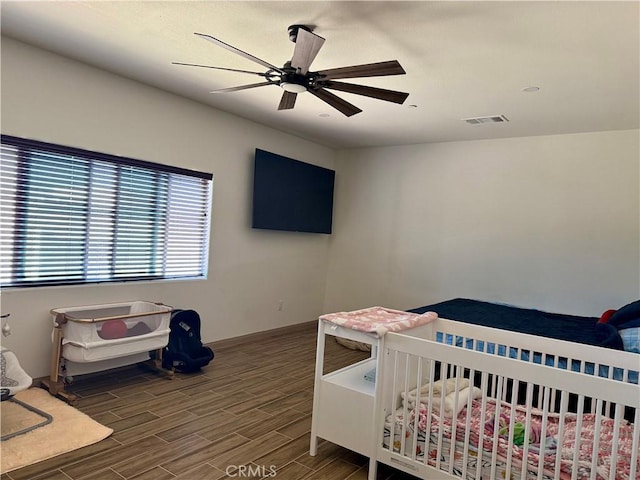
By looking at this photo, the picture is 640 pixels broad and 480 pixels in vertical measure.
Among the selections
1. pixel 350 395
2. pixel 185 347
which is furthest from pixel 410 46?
pixel 185 347

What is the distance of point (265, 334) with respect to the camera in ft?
17.0

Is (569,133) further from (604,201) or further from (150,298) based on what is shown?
(150,298)

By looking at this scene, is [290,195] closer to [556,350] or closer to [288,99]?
[288,99]

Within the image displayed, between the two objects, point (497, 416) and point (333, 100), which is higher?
point (333, 100)

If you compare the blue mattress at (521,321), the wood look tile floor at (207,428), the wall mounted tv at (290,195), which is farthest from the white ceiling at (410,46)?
the wood look tile floor at (207,428)

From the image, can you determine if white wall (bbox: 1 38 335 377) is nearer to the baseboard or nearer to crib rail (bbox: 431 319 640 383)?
the baseboard

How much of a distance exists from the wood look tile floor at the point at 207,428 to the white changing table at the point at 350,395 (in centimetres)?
18

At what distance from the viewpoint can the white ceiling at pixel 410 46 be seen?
89.8 inches

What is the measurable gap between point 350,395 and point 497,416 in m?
0.78

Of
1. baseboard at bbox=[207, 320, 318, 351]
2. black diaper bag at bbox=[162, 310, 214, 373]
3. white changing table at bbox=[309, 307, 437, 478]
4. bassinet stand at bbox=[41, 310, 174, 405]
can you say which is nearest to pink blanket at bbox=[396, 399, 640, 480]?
white changing table at bbox=[309, 307, 437, 478]

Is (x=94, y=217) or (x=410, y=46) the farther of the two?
(x=94, y=217)

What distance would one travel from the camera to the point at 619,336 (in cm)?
312

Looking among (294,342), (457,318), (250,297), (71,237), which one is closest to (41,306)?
(71,237)

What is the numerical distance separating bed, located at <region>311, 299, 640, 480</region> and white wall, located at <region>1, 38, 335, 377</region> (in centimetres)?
229
